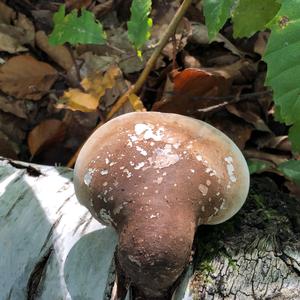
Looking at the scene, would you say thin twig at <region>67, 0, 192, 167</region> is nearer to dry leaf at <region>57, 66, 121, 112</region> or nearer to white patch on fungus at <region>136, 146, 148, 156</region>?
dry leaf at <region>57, 66, 121, 112</region>

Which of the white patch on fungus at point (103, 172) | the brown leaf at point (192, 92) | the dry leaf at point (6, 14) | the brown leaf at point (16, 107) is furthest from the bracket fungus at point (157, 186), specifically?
the dry leaf at point (6, 14)

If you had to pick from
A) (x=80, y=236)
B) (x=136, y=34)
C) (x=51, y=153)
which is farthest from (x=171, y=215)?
(x=51, y=153)

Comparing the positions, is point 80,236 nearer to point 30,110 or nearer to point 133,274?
point 133,274

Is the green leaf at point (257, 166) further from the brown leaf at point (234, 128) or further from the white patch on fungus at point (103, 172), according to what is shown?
the white patch on fungus at point (103, 172)

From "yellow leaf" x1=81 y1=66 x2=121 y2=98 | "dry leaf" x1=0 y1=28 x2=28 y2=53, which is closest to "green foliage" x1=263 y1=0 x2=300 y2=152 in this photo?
"yellow leaf" x1=81 y1=66 x2=121 y2=98

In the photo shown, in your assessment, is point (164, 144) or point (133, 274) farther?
point (164, 144)

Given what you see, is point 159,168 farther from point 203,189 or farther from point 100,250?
point 100,250
